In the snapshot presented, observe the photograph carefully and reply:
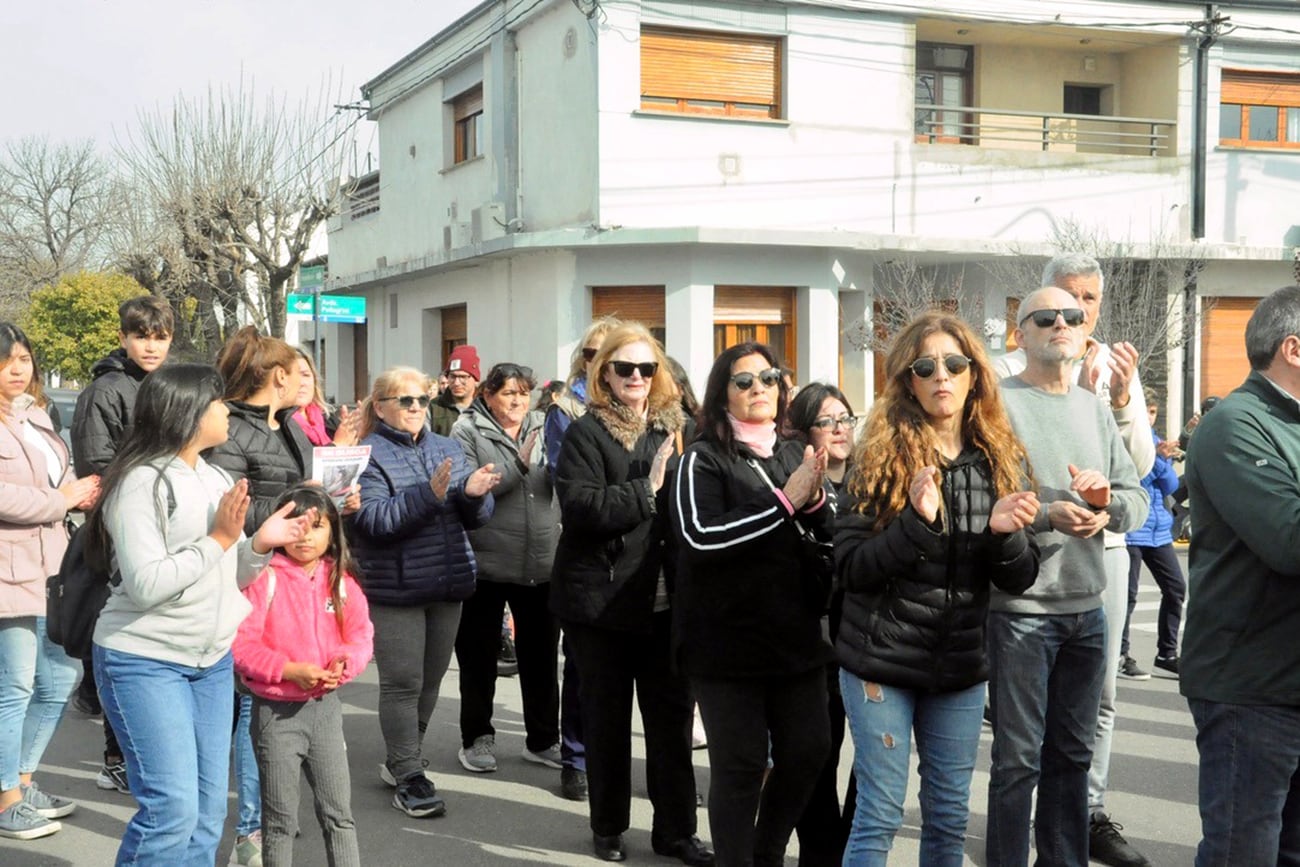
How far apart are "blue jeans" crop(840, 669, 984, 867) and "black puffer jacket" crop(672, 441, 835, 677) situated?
1.21ft

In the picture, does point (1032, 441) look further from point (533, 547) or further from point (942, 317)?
point (533, 547)

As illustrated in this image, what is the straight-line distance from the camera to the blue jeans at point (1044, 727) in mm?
4355

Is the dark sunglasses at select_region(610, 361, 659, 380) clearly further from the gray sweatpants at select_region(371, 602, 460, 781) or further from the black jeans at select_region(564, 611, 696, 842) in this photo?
the gray sweatpants at select_region(371, 602, 460, 781)

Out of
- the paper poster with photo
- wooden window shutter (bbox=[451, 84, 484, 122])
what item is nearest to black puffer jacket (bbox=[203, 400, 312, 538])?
the paper poster with photo

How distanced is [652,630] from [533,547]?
160 cm

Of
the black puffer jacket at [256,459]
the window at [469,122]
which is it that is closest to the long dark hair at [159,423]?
the black puffer jacket at [256,459]

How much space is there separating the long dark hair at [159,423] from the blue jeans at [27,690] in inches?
63.6

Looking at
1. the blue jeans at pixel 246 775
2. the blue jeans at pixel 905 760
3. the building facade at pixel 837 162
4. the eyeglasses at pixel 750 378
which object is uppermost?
the building facade at pixel 837 162

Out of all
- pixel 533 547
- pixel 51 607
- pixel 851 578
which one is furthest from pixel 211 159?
pixel 851 578

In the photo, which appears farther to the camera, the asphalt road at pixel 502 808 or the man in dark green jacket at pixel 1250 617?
the asphalt road at pixel 502 808

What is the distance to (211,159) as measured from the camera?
23547 millimetres

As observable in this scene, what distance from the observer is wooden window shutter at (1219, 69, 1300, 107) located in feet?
69.6

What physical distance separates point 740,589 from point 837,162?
50.8 ft

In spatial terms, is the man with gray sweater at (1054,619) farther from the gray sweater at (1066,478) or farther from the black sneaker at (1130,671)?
the black sneaker at (1130,671)
